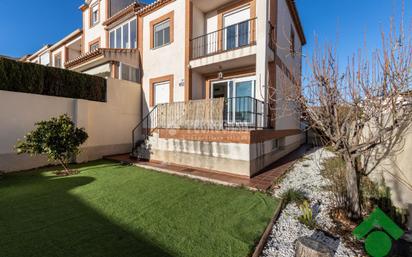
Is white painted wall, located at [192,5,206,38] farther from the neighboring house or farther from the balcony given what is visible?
the balcony

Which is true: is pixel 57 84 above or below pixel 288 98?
above

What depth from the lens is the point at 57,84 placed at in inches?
353

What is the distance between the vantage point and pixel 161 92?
11680 millimetres

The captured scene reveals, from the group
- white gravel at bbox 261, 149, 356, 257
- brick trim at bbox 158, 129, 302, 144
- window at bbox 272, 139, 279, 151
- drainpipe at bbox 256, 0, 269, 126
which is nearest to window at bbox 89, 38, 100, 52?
brick trim at bbox 158, 129, 302, 144

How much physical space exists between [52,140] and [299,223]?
880 cm

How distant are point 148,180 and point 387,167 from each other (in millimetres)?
6974

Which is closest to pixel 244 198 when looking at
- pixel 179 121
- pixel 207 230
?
pixel 207 230

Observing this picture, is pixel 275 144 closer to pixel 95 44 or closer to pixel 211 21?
pixel 211 21

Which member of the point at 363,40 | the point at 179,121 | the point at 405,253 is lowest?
the point at 405,253

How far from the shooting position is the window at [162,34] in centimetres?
1132

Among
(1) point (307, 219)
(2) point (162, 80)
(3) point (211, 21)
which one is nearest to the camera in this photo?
(1) point (307, 219)

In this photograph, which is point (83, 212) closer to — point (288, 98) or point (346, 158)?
point (288, 98)

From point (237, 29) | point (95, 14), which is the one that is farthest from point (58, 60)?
point (237, 29)

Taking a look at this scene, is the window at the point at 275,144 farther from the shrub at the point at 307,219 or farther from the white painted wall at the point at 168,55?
the shrub at the point at 307,219
